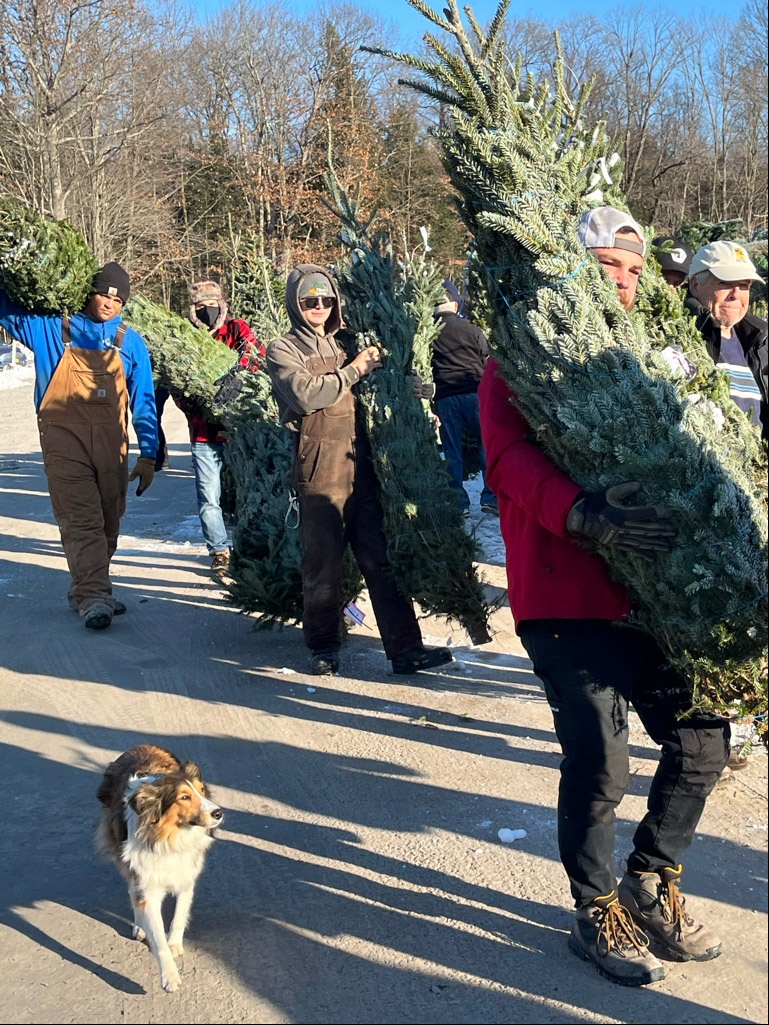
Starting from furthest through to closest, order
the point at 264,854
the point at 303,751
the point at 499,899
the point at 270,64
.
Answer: the point at 270,64, the point at 303,751, the point at 264,854, the point at 499,899

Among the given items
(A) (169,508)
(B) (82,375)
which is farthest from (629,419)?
(A) (169,508)

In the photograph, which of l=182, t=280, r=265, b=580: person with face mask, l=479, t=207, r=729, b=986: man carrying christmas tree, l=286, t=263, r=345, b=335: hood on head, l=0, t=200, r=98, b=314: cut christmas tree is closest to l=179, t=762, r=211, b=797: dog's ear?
l=479, t=207, r=729, b=986: man carrying christmas tree

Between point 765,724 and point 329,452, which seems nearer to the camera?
point 765,724

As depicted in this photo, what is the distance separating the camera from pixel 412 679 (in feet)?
18.8

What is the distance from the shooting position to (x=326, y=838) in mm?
4008

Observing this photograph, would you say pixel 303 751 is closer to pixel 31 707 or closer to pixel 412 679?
pixel 412 679

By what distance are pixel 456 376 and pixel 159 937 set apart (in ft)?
22.6

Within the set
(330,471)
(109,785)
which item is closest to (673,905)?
(109,785)

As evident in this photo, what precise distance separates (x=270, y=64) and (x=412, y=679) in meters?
29.2

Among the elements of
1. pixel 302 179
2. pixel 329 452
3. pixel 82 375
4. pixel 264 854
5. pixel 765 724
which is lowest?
pixel 264 854

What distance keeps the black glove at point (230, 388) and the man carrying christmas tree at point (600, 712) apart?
392cm

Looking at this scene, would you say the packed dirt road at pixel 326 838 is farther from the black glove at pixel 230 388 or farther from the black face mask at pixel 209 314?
the black face mask at pixel 209 314

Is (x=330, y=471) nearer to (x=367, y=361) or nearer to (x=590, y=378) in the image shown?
(x=367, y=361)

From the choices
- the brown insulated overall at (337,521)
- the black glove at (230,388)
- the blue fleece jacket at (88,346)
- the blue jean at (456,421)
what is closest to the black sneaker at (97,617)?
the blue fleece jacket at (88,346)
